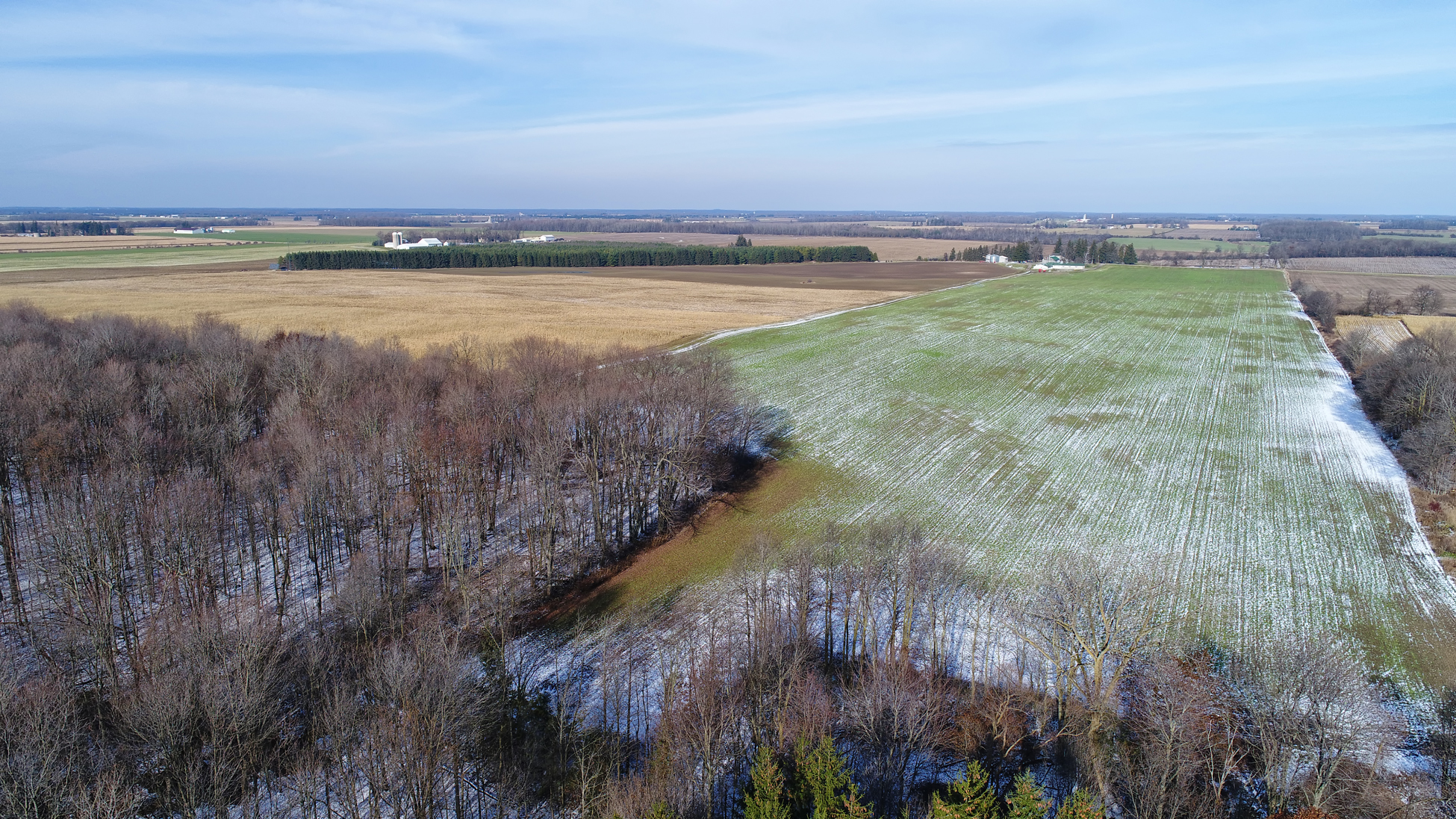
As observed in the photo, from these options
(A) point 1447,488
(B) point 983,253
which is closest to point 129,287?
(A) point 1447,488

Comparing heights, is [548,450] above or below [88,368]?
below

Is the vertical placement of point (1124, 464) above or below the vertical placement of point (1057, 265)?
below

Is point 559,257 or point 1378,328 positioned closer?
point 1378,328

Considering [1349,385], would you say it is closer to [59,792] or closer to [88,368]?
[59,792]

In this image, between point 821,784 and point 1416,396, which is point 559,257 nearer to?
point 1416,396

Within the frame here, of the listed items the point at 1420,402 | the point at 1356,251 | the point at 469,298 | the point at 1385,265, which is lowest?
the point at 1420,402

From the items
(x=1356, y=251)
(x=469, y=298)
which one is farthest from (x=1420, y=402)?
(x=1356, y=251)
